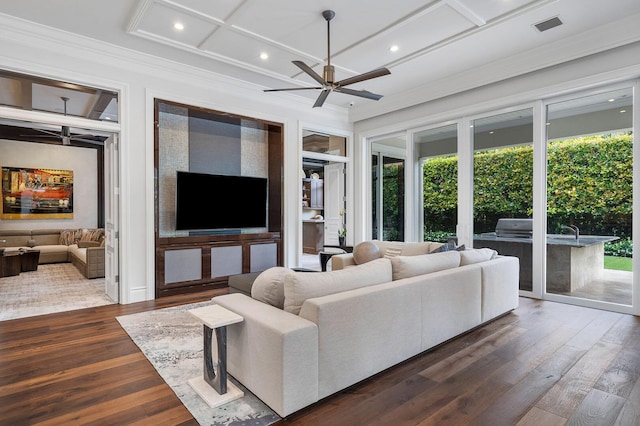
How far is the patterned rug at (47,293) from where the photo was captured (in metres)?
4.22

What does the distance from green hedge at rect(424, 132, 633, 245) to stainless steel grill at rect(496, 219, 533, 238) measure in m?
0.09

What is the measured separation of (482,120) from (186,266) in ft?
15.8

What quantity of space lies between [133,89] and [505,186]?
17.0 feet

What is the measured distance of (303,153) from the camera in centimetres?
641

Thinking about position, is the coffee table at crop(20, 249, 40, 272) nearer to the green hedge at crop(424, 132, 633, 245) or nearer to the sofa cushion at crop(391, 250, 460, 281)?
the sofa cushion at crop(391, 250, 460, 281)

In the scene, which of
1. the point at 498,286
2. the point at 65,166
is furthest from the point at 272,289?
the point at 65,166

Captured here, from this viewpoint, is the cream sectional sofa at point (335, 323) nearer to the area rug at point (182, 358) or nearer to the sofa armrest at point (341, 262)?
the area rug at point (182, 358)

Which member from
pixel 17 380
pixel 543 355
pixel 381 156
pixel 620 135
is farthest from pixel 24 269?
pixel 620 135

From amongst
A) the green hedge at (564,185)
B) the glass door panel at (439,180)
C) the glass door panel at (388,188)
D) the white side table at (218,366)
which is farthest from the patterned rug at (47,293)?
the green hedge at (564,185)

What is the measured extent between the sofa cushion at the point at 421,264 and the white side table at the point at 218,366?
1.34m

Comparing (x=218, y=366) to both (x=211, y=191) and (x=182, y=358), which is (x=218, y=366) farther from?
(x=211, y=191)

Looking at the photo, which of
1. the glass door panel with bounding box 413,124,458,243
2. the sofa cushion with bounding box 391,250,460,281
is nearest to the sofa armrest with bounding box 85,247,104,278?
the sofa cushion with bounding box 391,250,460,281

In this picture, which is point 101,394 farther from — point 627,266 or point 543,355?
point 627,266

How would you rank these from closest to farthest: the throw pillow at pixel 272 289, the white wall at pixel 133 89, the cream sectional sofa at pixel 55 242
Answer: the throw pillow at pixel 272 289, the white wall at pixel 133 89, the cream sectional sofa at pixel 55 242
